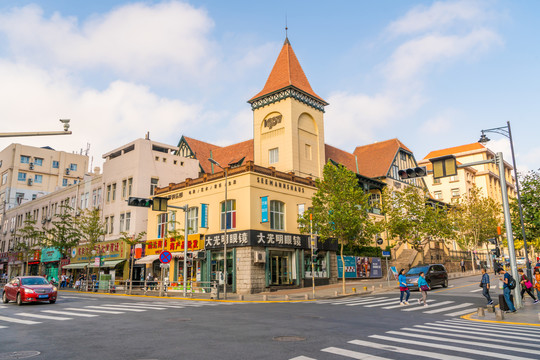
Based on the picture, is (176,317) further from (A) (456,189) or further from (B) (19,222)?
(A) (456,189)

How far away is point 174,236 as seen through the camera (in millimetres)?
33188

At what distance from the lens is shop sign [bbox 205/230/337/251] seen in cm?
2928

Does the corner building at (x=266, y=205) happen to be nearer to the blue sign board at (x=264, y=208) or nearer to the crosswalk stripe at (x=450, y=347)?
the blue sign board at (x=264, y=208)

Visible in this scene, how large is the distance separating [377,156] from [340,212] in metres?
28.4

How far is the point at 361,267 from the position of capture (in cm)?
4006

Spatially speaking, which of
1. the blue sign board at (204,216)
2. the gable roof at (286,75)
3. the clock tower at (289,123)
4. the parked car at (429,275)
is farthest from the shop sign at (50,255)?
the parked car at (429,275)

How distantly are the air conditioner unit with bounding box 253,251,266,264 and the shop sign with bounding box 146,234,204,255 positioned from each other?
18.6ft

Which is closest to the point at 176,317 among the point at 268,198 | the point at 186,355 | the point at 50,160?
the point at 186,355

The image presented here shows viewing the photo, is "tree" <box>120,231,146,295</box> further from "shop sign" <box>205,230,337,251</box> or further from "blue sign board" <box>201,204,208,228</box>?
"shop sign" <box>205,230,337,251</box>

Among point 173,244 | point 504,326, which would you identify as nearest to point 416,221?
point 173,244

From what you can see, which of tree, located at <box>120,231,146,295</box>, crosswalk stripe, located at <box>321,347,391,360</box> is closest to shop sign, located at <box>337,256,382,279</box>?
tree, located at <box>120,231,146,295</box>

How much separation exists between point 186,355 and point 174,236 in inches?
1041

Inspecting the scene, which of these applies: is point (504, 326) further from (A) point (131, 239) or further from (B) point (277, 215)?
(A) point (131, 239)

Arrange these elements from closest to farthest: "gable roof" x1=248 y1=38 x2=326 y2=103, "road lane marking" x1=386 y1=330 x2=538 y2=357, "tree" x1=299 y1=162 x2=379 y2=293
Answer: "road lane marking" x1=386 y1=330 x2=538 y2=357
"tree" x1=299 y1=162 x2=379 y2=293
"gable roof" x1=248 y1=38 x2=326 y2=103
